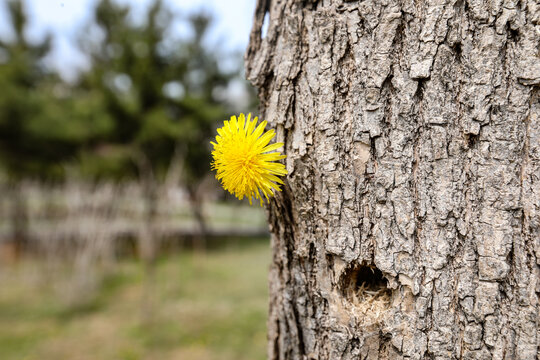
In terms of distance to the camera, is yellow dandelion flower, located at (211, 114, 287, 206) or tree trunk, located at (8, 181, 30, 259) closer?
yellow dandelion flower, located at (211, 114, 287, 206)

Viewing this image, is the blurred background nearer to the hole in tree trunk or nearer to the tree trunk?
the tree trunk

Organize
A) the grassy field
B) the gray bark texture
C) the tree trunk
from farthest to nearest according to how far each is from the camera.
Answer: the tree trunk, the grassy field, the gray bark texture

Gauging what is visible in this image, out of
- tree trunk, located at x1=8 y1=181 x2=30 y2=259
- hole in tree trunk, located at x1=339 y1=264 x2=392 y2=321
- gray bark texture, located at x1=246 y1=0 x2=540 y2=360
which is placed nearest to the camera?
gray bark texture, located at x1=246 y1=0 x2=540 y2=360

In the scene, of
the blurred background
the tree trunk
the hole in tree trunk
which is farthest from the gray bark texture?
the tree trunk

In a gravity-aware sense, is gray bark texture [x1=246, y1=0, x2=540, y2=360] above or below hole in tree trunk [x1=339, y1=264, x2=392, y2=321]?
above

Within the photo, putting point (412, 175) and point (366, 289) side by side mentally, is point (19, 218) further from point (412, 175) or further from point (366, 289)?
point (412, 175)

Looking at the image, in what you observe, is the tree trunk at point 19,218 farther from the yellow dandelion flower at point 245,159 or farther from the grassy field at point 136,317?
the yellow dandelion flower at point 245,159

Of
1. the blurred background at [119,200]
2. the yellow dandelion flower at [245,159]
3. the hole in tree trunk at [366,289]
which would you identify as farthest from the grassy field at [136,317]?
the yellow dandelion flower at [245,159]

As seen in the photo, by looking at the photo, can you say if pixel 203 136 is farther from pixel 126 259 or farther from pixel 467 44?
pixel 467 44
